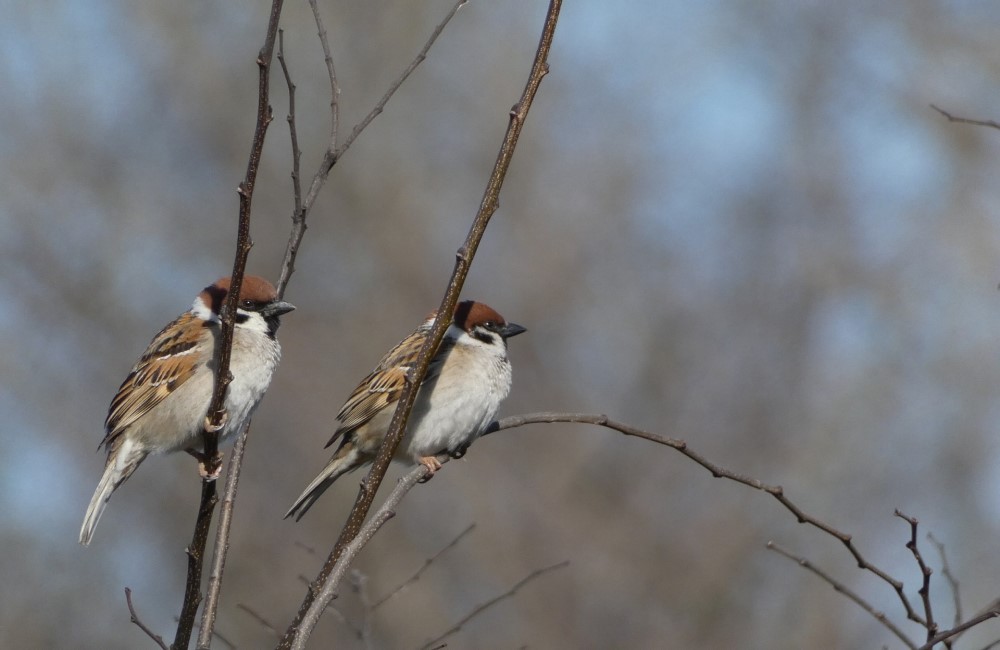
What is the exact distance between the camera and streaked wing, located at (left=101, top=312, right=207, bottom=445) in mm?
4992

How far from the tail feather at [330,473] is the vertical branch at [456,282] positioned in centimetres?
216

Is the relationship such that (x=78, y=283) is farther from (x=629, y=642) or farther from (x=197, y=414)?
(x=197, y=414)

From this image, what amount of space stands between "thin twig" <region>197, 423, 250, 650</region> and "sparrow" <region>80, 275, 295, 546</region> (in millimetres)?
783

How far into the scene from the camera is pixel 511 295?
16.2 m

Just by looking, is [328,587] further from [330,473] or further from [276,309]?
[330,473]

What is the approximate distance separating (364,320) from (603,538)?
4.17 m

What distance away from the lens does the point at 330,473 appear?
5.45 m

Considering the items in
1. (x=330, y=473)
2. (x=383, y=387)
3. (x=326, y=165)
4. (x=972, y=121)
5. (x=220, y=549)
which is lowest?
(x=330, y=473)

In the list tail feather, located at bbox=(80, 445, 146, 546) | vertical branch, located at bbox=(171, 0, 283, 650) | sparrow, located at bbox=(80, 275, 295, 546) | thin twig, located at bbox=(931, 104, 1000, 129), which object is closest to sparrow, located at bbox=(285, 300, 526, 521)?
sparrow, located at bbox=(80, 275, 295, 546)

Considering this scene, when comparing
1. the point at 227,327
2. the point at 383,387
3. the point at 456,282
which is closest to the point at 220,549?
the point at 227,327

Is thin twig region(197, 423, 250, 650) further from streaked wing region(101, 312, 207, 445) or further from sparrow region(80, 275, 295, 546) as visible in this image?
streaked wing region(101, 312, 207, 445)

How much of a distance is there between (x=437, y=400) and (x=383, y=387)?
55 cm

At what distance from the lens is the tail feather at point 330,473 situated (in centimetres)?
523

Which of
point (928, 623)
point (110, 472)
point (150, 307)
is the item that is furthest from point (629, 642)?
point (928, 623)
